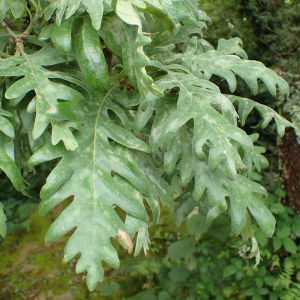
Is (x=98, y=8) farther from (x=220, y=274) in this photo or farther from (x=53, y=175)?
(x=220, y=274)

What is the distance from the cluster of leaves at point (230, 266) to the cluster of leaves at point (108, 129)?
3.75 ft

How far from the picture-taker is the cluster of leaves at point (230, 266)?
1.88 metres

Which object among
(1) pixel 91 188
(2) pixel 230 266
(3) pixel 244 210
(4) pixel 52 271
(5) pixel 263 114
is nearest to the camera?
(1) pixel 91 188

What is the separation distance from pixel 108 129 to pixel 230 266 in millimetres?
1548

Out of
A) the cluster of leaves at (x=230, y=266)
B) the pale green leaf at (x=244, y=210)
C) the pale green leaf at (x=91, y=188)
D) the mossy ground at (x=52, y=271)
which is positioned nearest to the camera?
the pale green leaf at (x=91, y=188)

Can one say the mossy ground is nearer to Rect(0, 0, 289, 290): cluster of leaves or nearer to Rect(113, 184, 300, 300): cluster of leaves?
Rect(113, 184, 300, 300): cluster of leaves

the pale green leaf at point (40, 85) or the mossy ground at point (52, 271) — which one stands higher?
the pale green leaf at point (40, 85)

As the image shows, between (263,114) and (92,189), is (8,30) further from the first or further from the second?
(263,114)

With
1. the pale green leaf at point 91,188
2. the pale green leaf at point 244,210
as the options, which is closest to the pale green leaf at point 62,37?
the pale green leaf at point 91,188

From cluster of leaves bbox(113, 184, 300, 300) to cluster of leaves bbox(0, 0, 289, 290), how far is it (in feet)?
3.75

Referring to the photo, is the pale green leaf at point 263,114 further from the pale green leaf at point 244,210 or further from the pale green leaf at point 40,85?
the pale green leaf at point 40,85

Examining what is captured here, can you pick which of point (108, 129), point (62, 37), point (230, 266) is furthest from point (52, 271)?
point (62, 37)

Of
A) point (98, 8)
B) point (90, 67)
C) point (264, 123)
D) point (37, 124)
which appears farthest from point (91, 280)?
point (264, 123)

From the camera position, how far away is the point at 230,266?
77.3 inches
